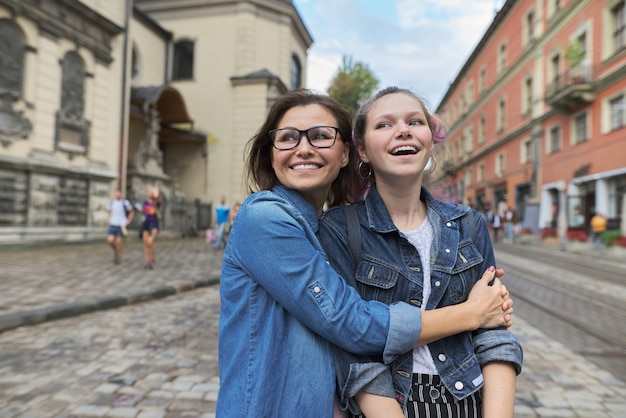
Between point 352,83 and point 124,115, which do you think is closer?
point 124,115

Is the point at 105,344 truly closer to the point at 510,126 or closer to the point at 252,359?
the point at 252,359

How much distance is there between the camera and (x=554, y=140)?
2258 centimetres

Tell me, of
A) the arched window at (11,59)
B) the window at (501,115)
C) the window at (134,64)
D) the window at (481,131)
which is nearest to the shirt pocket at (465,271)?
the arched window at (11,59)

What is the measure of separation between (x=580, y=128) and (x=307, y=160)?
885 inches

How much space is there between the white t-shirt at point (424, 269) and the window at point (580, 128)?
21277 millimetres

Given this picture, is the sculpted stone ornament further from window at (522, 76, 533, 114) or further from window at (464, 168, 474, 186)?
window at (464, 168, 474, 186)

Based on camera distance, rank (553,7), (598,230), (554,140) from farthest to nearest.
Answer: (554,140) < (553,7) < (598,230)

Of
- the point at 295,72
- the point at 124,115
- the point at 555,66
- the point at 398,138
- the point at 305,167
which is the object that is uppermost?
the point at 295,72

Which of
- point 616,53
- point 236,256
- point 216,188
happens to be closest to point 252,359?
point 236,256

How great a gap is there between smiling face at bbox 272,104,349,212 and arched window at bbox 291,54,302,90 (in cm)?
2625

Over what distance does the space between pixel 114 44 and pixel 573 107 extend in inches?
774

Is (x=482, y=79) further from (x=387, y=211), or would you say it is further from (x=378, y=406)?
(x=378, y=406)

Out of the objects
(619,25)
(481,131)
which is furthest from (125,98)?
(481,131)

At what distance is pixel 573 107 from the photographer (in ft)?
→ 66.1
